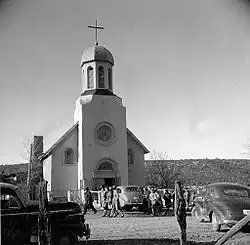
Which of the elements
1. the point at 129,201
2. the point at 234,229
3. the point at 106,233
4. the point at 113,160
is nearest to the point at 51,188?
the point at 113,160

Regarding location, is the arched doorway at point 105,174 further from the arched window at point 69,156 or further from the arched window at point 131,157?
the arched window at point 131,157

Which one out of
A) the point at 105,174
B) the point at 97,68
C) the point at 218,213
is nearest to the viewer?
the point at 218,213

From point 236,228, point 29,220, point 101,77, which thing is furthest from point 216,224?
point 101,77

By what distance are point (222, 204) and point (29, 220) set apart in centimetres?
602

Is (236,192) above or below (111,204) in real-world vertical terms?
above

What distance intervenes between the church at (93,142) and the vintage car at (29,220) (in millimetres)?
21178

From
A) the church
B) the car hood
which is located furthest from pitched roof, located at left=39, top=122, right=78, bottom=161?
the car hood

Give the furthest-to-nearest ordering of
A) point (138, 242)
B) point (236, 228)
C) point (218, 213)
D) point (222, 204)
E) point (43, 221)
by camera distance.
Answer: point (222, 204) < point (218, 213) < point (138, 242) < point (43, 221) < point (236, 228)

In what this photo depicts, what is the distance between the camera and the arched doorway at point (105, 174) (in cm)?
3099

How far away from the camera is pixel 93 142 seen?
31328 millimetres

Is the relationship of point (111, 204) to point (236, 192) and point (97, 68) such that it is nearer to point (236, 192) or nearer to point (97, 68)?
point (236, 192)

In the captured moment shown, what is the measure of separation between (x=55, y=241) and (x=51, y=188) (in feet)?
75.1

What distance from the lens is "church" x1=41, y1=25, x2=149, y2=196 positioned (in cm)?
3100

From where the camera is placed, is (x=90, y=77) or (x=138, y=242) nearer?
(x=138, y=242)
